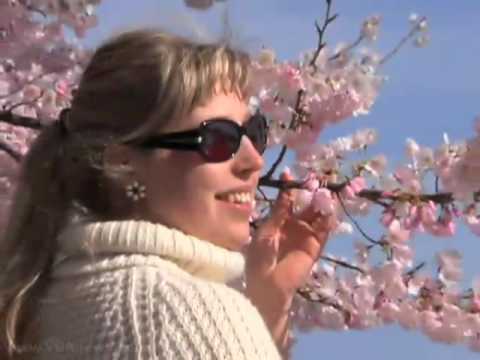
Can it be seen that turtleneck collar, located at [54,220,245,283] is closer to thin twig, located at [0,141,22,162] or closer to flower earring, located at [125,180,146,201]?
flower earring, located at [125,180,146,201]

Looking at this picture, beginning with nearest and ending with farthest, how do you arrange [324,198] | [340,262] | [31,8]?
[324,198], [31,8], [340,262]

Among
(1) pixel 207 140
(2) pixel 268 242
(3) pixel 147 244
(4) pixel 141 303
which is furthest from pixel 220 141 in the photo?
(2) pixel 268 242

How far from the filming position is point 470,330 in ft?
19.2

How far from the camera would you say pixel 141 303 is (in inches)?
89.0

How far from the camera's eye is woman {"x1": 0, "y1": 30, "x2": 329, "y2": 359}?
2.25 metres

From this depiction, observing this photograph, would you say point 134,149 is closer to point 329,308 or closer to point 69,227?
point 69,227

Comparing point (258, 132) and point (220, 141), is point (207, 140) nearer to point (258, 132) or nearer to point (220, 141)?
point (220, 141)

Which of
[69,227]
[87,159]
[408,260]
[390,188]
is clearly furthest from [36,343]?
[408,260]

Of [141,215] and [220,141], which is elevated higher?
[220,141]

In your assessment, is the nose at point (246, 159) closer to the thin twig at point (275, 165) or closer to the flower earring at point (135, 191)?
the flower earring at point (135, 191)

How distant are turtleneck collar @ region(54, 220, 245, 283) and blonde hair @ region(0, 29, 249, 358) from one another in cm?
8

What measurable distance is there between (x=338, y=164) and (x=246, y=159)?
268 cm

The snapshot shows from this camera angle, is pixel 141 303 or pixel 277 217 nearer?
pixel 141 303

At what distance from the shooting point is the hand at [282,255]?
2.90 m
